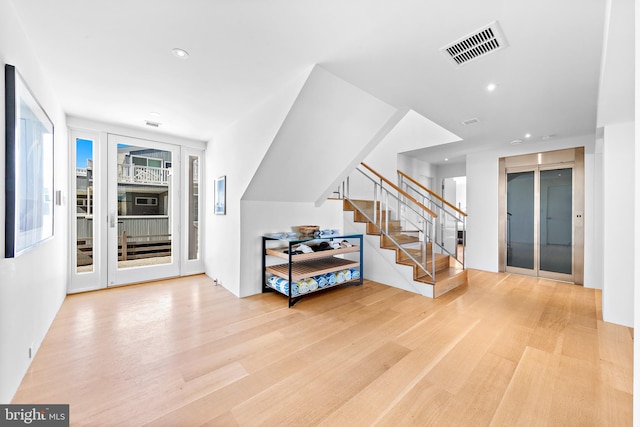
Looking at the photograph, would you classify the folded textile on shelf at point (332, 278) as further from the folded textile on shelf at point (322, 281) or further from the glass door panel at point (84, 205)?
the glass door panel at point (84, 205)

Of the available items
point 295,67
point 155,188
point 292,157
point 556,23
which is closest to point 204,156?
point 155,188

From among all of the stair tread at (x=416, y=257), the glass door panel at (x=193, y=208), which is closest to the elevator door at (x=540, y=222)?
the stair tread at (x=416, y=257)

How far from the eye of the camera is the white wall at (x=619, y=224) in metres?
2.78

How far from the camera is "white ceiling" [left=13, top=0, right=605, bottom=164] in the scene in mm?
1691

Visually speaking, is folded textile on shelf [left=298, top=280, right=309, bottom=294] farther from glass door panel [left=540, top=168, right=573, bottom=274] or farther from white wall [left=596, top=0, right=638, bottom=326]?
glass door panel [left=540, top=168, right=573, bottom=274]

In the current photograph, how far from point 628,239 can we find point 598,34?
2.30 m

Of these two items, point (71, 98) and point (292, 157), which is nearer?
point (71, 98)

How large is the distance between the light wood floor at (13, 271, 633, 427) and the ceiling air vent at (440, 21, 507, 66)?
2.50 metres

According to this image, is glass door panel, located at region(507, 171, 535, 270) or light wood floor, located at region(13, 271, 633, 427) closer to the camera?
light wood floor, located at region(13, 271, 633, 427)

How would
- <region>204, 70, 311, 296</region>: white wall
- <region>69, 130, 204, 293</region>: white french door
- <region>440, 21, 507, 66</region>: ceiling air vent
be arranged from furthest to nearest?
<region>69, 130, 204, 293</region>: white french door, <region>204, 70, 311, 296</region>: white wall, <region>440, 21, 507, 66</region>: ceiling air vent

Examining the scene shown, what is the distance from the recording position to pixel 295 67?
237 centimetres

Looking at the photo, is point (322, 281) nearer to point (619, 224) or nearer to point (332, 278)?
point (332, 278)

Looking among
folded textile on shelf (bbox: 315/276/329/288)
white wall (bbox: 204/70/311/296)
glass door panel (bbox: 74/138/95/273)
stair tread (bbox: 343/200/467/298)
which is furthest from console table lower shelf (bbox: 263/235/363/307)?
glass door panel (bbox: 74/138/95/273)

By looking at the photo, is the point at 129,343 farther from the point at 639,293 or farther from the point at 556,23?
the point at 556,23
